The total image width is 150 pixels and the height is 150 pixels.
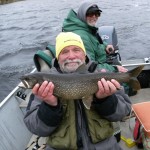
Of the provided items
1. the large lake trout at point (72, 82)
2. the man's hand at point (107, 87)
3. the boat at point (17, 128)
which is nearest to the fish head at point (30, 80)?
the large lake trout at point (72, 82)

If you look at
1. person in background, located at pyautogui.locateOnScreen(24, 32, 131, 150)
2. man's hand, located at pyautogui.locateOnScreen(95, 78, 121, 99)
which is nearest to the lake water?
person in background, located at pyautogui.locateOnScreen(24, 32, 131, 150)

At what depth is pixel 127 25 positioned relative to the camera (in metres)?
19.0

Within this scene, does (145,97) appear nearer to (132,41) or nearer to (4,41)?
(132,41)

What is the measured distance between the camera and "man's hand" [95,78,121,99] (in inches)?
108

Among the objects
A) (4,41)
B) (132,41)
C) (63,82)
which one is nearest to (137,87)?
(63,82)

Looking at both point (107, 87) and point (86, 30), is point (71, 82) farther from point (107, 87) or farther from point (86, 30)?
point (86, 30)

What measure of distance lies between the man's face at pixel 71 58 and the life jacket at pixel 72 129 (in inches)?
14.1

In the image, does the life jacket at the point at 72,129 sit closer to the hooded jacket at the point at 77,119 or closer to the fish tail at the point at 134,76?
the hooded jacket at the point at 77,119

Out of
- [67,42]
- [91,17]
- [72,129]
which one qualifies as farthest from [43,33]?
[72,129]

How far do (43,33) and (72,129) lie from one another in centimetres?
1648

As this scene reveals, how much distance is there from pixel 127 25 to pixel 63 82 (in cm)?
1693

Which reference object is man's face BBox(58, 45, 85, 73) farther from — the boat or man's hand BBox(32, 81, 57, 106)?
the boat

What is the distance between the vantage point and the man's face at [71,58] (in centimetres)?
299

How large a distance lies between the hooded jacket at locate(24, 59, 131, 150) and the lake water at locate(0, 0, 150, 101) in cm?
728
